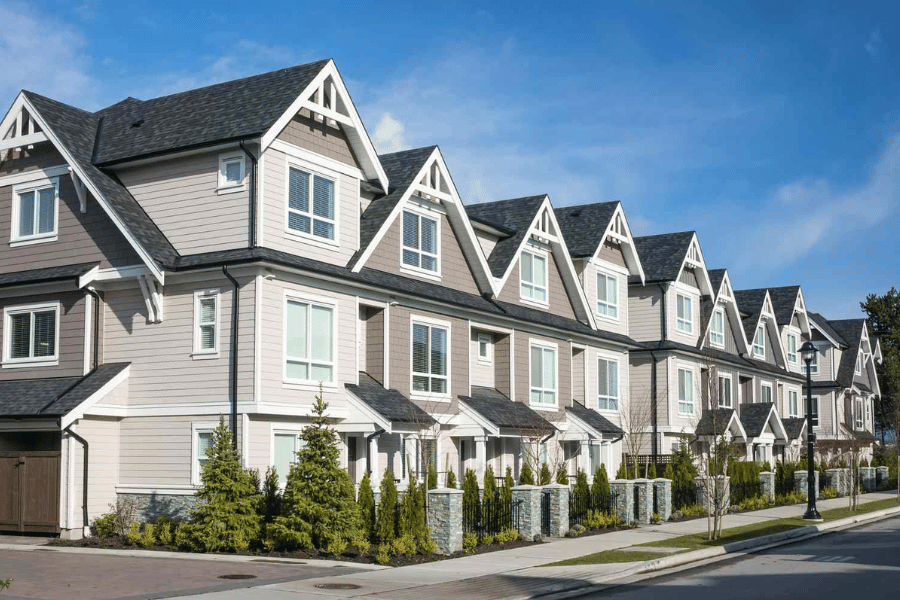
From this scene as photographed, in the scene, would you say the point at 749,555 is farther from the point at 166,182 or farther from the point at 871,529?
the point at 166,182

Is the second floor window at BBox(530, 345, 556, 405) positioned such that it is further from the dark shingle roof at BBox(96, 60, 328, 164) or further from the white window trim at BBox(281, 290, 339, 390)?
the dark shingle roof at BBox(96, 60, 328, 164)

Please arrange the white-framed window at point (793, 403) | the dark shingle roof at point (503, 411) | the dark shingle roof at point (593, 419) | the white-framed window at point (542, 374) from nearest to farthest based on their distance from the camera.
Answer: the dark shingle roof at point (503, 411) → the white-framed window at point (542, 374) → the dark shingle roof at point (593, 419) → the white-framed window at point (793, 403)

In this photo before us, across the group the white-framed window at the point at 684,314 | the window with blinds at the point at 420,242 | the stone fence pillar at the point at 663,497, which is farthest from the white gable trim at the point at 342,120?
the white-framed window at the point at 684,314

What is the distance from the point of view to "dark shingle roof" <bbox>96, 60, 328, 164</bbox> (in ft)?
84.1

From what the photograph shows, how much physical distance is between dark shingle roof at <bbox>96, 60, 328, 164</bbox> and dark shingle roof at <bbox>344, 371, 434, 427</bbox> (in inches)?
280

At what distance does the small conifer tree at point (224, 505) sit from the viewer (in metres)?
22.3

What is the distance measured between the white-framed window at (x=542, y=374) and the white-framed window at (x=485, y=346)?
178 centimetres

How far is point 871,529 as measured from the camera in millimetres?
30922

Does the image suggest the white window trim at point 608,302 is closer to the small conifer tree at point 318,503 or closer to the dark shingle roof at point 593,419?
the dark shingle roof at point 593,419

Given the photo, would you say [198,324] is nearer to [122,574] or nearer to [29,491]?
[29,491]

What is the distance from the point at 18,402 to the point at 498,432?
13.2 m

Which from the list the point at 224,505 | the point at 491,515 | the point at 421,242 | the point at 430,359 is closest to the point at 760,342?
the point at 421,242

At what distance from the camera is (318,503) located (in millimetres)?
22078

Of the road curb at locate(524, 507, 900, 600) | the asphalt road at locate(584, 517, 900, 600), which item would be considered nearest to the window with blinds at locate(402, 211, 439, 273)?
the road curb at locate(524, 507, 900, 600)
